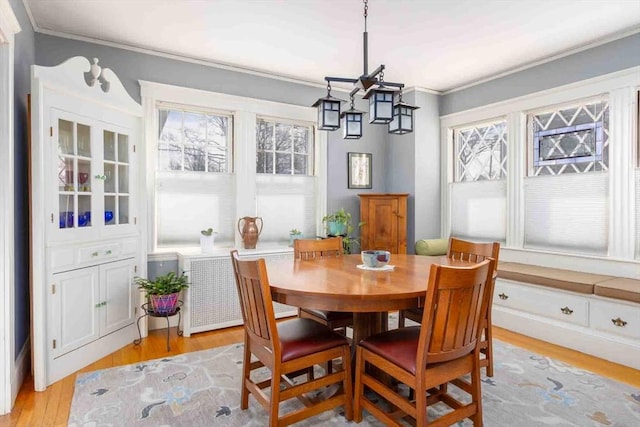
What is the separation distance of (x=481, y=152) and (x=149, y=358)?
418 cm

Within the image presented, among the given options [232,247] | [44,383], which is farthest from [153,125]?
[44,383]

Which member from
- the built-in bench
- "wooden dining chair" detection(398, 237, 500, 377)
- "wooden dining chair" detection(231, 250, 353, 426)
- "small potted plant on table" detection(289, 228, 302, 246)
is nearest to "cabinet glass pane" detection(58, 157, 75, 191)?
"wooden dining chair" detection(231, 250, 353, 426)

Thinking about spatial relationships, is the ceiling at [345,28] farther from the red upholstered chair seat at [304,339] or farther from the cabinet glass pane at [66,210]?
the red upholstered chair seat at [304,339]

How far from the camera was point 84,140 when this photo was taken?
289 cm

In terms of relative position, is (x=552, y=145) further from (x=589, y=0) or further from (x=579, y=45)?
(x=589, y=0)

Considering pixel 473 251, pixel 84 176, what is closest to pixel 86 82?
pixel 84 176

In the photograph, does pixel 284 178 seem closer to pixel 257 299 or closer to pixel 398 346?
pixel 257 299

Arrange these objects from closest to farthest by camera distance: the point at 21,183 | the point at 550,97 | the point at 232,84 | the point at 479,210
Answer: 1. the point at 21,183
2. the point at 550,97
3. the point at 232,84
4. the point at 479,210

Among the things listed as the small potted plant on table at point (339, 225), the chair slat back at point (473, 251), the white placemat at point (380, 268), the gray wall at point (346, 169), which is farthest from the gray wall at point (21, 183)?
the chair slat back at point (473, 251)

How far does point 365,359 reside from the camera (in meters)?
1.99

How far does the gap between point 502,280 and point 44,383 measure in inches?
151

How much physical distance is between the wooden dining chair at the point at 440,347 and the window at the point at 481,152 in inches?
116

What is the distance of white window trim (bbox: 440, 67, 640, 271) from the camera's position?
128 inches

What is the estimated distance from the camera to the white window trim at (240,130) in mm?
3607
